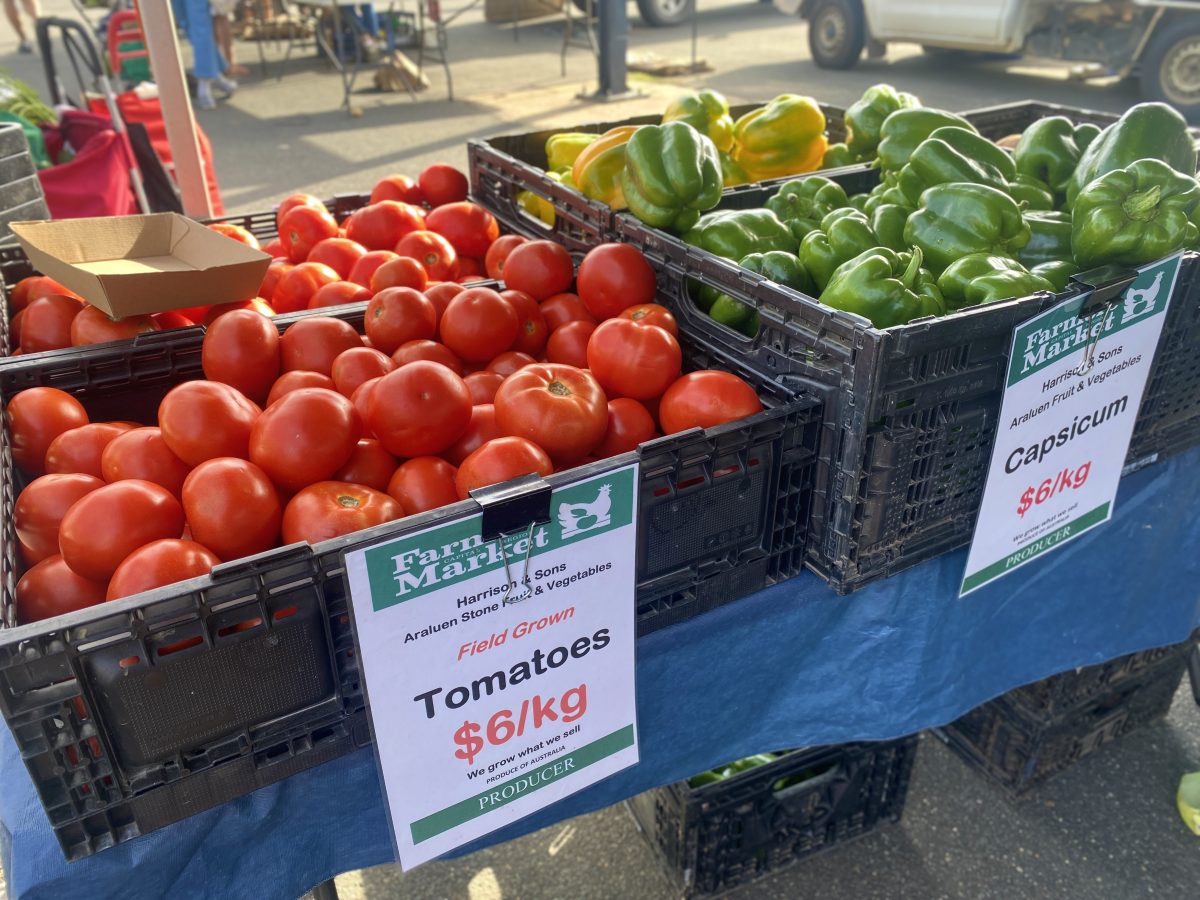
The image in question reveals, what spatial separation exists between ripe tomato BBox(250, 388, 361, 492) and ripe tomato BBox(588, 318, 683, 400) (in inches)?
18.5

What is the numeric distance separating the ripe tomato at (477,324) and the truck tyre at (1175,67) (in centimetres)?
918

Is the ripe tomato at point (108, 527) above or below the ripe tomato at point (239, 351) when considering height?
below

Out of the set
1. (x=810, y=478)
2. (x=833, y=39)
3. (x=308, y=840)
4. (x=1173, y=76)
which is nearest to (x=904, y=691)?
(x=810, y=478)

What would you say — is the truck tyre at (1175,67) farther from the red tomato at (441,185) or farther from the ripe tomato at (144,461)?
the ripe tomato at (144,461)

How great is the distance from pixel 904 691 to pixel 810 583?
0.30 metres

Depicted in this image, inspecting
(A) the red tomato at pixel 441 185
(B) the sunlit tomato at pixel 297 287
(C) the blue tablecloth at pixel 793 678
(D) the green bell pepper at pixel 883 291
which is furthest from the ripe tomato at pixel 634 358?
(A) the red tomato at pixel 441 185

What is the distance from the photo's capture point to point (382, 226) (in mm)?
2377

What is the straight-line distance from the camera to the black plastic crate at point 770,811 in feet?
6.84

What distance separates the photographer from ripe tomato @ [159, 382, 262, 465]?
136 cm

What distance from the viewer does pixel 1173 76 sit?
8.78m

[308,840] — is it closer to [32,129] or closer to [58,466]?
[58,466]

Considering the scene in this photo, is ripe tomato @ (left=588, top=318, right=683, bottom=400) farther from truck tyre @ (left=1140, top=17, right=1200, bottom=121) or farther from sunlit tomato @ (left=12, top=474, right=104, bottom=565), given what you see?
truck tyre @ (left=1140, top=17, right=1200, bottom=121)

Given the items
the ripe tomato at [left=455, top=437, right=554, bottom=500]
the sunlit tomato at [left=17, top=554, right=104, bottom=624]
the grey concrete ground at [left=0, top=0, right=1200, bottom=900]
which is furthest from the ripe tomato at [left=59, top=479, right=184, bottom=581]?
the grey concrete ground at [left=0, top=0, right=1200, bottom=900]

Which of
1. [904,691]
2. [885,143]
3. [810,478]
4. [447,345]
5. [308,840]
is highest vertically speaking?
[885,143]
